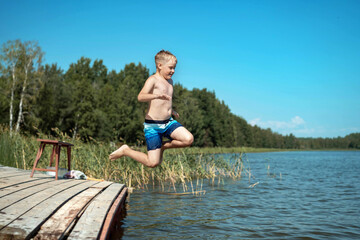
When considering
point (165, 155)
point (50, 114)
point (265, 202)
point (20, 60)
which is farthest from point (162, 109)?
point (50, 114)

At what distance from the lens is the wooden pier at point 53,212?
2.90 metres

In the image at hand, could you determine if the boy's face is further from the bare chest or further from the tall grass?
the tall grass

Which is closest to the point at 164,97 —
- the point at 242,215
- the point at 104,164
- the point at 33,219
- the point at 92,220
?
the point at 92,220

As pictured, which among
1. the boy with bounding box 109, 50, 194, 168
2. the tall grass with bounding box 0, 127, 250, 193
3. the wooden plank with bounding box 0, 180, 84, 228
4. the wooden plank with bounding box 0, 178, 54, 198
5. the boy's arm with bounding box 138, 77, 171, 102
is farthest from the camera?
the tall grass with bounding box 0, 127, 250, 193

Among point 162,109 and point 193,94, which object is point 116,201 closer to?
point 162,109

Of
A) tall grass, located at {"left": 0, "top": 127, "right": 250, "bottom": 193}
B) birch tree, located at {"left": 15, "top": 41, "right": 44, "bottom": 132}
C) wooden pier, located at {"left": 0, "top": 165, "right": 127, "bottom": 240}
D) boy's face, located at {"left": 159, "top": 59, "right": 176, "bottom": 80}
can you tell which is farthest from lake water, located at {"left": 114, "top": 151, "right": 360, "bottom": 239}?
birch tree, located at {"left": 15, "top": 41, "right": 44, "bottom": 132}

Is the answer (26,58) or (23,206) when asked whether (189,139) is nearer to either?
(23,206)

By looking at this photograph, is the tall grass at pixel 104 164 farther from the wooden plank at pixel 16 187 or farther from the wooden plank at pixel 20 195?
the wooden plank at pixel 20 195

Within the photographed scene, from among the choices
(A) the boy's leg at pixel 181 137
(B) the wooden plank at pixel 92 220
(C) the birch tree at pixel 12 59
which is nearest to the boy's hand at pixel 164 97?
(A) the boy's leg at pixel 181 137

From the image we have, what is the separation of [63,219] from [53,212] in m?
0.20

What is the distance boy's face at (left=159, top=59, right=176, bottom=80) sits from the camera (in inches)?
165

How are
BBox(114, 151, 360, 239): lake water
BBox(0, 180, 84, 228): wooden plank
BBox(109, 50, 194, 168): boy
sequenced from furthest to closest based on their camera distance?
BBox(114, 151, 360, 239): lake water → BBox(109, 50, 194, 168): boy → BBox(0, 180, 84, 228): wooden plank

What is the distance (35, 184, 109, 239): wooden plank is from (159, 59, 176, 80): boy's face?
1.98 m

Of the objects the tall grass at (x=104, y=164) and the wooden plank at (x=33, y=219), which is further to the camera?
the tall grass at (x=104, y=164)
